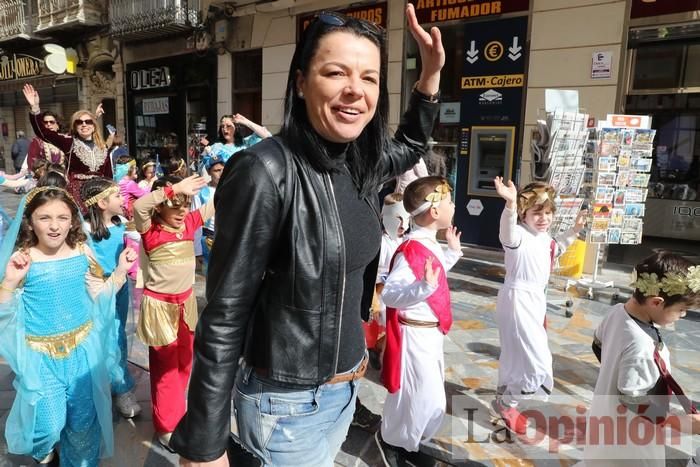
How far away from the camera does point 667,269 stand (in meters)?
2.19

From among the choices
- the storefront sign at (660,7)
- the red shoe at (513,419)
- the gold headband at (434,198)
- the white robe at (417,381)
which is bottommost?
the red shoe at (513,419)

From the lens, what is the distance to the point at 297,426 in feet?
4.21

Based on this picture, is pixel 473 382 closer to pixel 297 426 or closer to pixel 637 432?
pixel 637 432

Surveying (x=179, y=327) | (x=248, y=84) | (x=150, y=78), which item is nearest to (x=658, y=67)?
(x=179, y=327)

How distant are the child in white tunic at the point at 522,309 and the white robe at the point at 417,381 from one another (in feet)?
2.57

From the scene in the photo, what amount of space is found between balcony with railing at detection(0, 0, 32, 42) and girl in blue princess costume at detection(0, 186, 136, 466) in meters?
20.1

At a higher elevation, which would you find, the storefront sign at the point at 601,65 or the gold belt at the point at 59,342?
the storefront sign at the point at 601,65

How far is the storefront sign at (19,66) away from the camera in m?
19.0

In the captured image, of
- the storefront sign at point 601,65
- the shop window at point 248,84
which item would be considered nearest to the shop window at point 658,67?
the storefront sign at point 601,65

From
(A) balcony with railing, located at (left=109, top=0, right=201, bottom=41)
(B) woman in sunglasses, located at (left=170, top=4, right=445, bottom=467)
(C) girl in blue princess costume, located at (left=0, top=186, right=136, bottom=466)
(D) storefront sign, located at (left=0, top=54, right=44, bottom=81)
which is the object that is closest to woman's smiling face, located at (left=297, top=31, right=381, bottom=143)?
(B) woman in sunglasses, located at (left=170, top=4, right=445, bottom=467)

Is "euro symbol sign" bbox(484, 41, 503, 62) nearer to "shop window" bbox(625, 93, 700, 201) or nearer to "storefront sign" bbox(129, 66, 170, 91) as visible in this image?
"shop window" bbox(625, 93, 700, 201)

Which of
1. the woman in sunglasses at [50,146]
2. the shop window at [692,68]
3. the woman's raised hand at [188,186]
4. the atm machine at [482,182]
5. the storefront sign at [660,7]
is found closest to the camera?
the woman's raised hand at [188,186]

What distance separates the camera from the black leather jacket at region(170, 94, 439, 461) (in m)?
1.12

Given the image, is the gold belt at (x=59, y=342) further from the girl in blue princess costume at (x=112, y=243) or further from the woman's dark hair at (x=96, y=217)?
the woman's dark hair at (x=96, y=217)
